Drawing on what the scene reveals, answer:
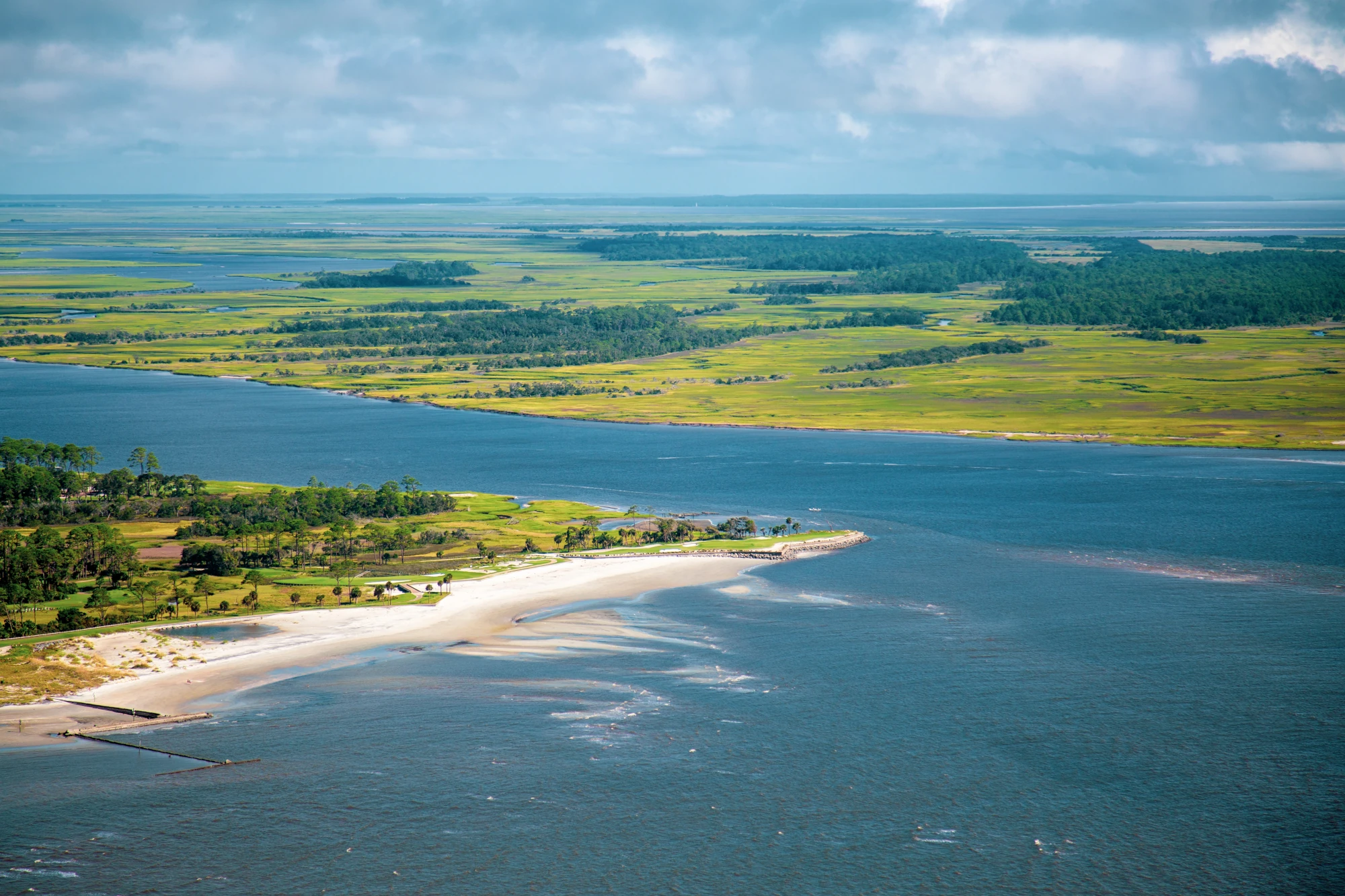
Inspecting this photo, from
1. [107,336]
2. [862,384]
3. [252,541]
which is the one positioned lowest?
[252,541]

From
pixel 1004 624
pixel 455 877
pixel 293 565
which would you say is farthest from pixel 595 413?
pixel 455 877

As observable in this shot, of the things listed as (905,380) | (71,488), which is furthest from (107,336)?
(905,380)

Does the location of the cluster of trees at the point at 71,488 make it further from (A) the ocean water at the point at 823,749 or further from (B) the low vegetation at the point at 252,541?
(A) the ocean water at the point at 823,749

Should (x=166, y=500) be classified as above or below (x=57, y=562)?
below

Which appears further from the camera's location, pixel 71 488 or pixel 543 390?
pixel 543 390

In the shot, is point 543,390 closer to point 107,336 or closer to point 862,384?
point 862,384

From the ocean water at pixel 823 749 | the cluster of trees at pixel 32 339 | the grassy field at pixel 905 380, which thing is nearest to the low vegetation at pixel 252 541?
the ocean water at pixel 823 749

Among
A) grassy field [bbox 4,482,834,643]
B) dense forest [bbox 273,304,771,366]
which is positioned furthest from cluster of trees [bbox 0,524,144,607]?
dense forest [bbox 273,304,771,366]
